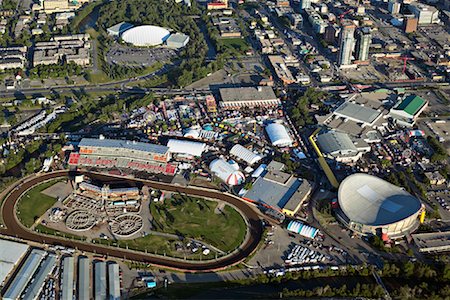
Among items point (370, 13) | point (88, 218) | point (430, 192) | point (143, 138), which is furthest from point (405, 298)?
point (370, 13)

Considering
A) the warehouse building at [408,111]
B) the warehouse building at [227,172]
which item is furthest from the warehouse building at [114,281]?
the warehouse building at [408,111]

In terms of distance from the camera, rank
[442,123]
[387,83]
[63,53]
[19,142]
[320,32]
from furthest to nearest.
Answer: [320,32] → [63,53] → [387,83] → [442,123] → [19,142]

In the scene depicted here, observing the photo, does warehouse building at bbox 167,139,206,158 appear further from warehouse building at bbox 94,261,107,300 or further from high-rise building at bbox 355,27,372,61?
high-rise building at bbox 355,27,372,61

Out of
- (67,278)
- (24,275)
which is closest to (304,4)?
(67,278)

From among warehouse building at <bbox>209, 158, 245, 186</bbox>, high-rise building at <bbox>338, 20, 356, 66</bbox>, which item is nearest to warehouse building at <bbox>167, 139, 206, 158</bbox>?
warehouse building at <bbox>209, 158, 245, 186</bbox>

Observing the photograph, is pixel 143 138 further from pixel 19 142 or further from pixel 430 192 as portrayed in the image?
pixel 430 192

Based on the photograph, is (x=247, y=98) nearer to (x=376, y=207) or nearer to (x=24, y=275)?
(x=376, y=207)
